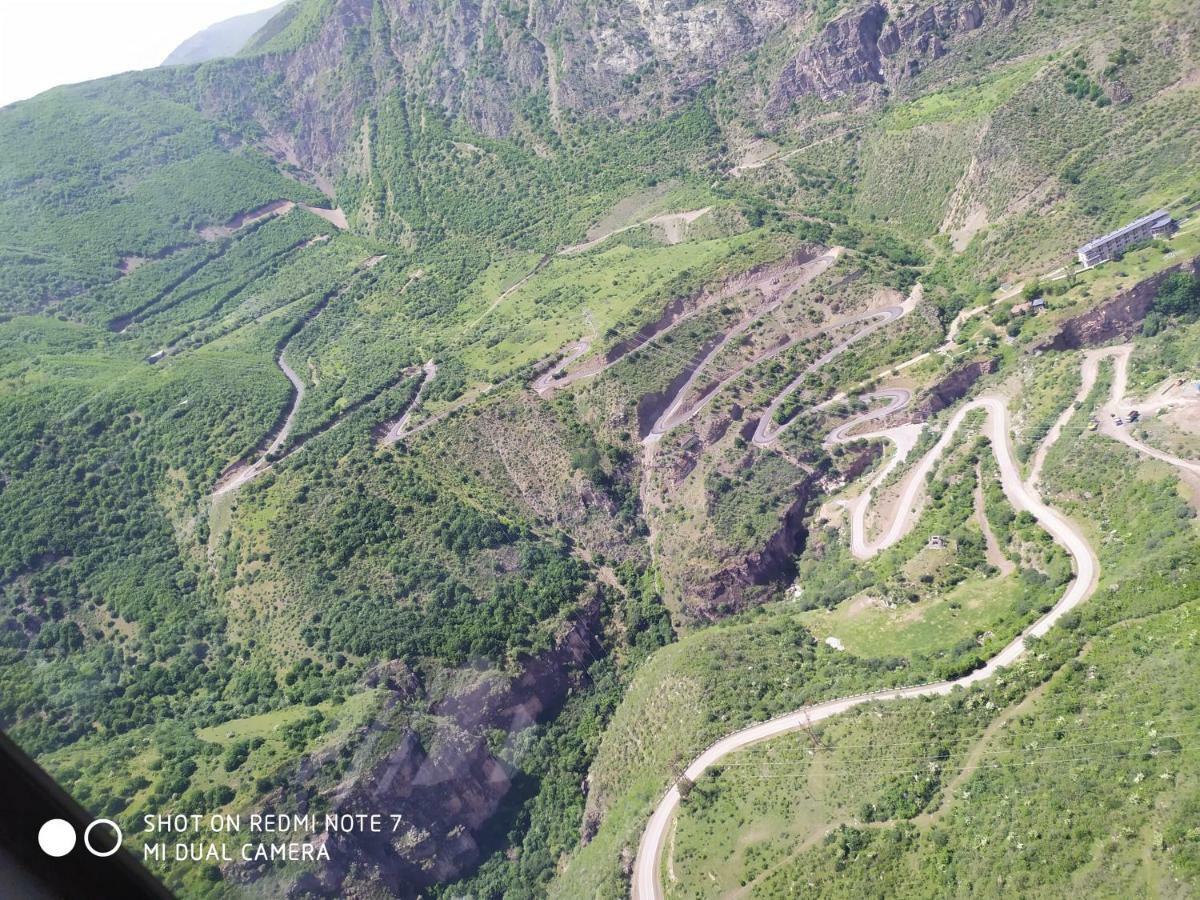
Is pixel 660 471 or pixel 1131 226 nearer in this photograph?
pixel 1131 226

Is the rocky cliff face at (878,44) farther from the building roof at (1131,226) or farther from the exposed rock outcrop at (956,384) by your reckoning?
the exposed rock outcrop at (956,384)

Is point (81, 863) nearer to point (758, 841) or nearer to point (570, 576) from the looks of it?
point (758, 841)

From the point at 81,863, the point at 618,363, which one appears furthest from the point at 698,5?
the point at 81,863

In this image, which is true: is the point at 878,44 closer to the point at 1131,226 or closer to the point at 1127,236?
the point at 1131,226

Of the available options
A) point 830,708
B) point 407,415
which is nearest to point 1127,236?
point 830,708

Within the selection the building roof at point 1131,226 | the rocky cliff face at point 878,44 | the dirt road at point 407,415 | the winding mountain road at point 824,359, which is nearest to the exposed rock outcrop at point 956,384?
the winding mountain road at point 824,359
